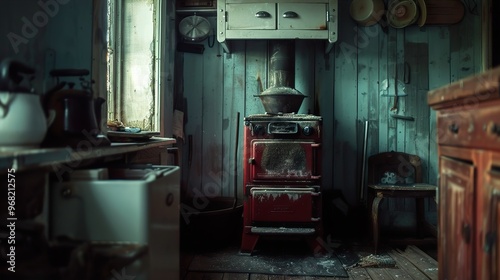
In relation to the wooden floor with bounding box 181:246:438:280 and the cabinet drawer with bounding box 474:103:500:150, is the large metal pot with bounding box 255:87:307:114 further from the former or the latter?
the cabinet drawer with bounding box 474:103:500:150

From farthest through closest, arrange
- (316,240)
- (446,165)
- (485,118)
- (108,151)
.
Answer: (316,240) → (446,165) → (108,151) → (485,118)

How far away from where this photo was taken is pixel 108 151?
46.9 inches

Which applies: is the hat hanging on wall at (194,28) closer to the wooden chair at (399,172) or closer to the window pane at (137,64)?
the window pane at (137,64)

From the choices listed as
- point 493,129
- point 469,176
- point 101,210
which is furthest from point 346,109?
point 101,210

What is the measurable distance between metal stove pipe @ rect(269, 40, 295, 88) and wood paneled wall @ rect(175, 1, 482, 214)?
26 cm

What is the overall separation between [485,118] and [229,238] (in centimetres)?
212

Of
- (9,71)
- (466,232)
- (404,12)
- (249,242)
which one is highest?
(404,12)

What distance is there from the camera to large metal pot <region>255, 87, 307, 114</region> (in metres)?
2.76

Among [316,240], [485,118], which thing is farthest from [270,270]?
[485,118]

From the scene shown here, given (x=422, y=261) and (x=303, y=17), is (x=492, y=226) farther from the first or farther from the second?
(x=303, y=17)

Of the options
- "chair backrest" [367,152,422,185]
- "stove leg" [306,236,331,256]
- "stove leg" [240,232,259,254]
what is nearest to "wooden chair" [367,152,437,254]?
"chair backrest" [367,152,422,185]

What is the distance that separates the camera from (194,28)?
3.18m

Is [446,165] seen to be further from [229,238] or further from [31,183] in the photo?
[229,238]

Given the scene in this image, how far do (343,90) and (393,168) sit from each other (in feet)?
2.60
